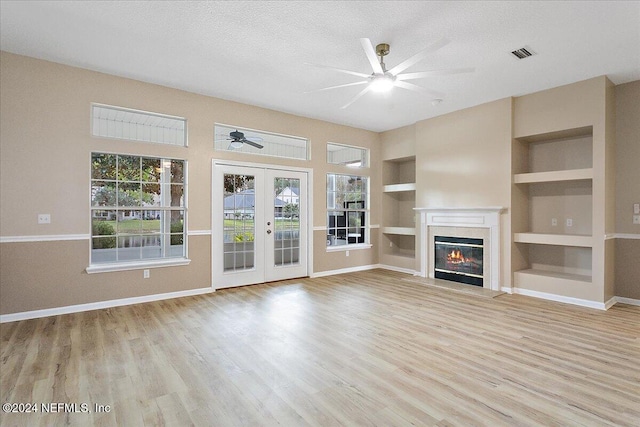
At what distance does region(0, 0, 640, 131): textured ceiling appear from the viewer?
9.78ft

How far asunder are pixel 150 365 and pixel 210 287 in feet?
8.37

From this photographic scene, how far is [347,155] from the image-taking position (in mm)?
7234

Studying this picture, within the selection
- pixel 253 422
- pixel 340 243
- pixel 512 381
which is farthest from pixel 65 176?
pixel 512 381

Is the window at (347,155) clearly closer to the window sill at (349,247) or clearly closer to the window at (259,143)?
the window at (259,143)

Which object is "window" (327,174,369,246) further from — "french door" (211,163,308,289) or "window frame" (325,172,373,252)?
"french door" (211,163,308,289)

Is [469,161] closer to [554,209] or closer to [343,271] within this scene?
[554,209]

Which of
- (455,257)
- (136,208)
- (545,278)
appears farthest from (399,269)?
(136,208)

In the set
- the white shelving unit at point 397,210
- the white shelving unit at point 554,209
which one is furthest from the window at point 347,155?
the white shelving unit at point 554,209

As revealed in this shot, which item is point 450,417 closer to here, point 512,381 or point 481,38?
point 512,381

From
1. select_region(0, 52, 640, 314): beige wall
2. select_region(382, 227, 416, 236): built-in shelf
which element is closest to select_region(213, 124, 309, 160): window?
select_region(0, 52, 640, 314): beige wall

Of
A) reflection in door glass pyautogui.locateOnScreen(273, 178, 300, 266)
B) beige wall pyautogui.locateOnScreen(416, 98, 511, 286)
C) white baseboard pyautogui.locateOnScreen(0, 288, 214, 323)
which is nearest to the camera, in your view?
white baseboard pyautogui.locateOnScreen(0, 288, 214, 323)

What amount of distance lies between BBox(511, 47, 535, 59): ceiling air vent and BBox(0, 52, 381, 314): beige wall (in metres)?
4.46

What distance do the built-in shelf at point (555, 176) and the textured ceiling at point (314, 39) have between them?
130 centimetres

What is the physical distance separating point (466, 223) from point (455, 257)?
682 mm
